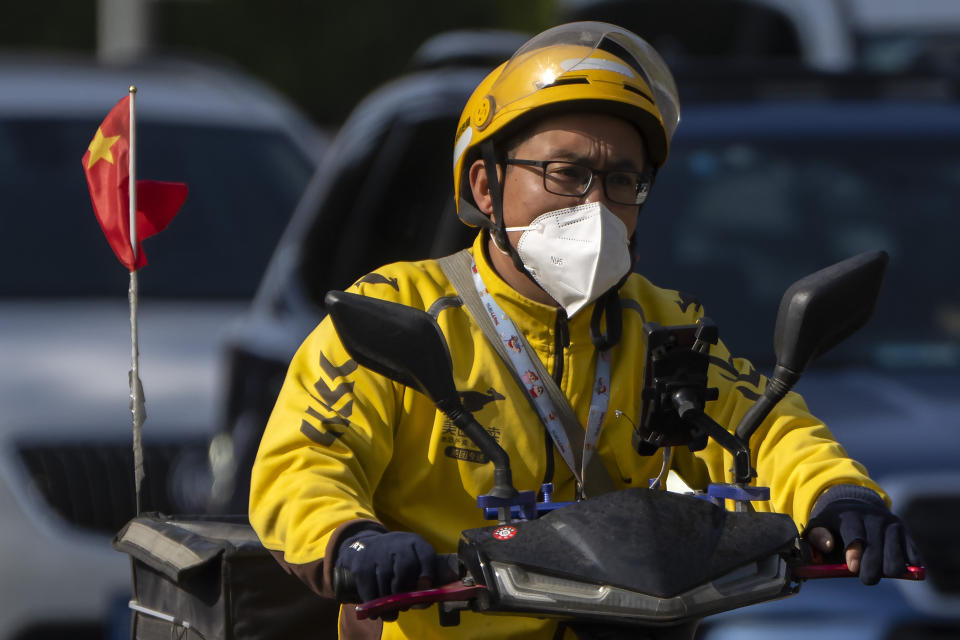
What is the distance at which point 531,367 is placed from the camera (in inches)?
111

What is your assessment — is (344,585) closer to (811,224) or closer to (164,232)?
(811,224)

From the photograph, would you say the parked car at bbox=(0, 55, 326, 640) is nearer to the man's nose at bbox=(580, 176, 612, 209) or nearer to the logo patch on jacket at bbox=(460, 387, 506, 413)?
the logo patch on jacket at bbox=(460, 387, 506, 413)

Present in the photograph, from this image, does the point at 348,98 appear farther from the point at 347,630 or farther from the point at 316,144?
the point at 347,630

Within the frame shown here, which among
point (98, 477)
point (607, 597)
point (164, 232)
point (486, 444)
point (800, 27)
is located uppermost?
point (800, 27)

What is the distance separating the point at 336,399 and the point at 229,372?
317 cm

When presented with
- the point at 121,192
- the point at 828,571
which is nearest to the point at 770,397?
the point at 828,571

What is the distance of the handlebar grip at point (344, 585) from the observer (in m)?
2.27

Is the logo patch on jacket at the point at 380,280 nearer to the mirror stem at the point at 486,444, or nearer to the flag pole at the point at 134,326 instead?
the flag pole at the point at 134,326

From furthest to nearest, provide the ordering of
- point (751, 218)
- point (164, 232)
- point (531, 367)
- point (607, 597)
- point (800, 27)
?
1. point (800, 27)
2. point (164, 232)
3. point (751, 218)
4. point (531, 367)
5. point (607, 597)

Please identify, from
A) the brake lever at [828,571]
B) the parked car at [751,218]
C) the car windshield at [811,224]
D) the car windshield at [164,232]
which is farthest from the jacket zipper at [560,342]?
Result: the car windshield at [164,232]

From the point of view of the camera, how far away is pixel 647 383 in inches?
93.0

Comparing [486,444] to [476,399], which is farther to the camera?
[476,399]

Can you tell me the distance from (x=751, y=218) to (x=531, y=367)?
8.21ft

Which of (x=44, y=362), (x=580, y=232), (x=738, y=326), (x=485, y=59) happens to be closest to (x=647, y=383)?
(x=580, y=232)
